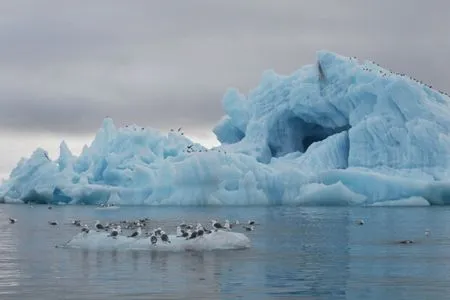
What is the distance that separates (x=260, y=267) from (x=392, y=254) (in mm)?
5622

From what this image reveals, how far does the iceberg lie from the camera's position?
60.5 m

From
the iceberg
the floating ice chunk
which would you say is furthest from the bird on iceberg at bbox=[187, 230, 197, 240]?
the floating ice chunk

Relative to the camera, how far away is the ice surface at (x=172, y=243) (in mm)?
25391

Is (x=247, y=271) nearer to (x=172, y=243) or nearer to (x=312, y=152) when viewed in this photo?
(x=172, y=243)

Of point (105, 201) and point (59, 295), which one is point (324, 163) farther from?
point (59, 295)

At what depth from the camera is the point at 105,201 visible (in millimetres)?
76562

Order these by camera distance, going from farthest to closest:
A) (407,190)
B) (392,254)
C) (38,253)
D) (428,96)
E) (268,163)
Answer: (268,163) → (428,96) → (407,190) → (38,253) → (392,254)

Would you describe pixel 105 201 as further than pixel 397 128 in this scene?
Yes

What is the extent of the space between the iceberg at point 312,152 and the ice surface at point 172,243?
34224 mm

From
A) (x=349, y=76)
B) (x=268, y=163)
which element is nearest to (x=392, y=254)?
(x=349, y=76)

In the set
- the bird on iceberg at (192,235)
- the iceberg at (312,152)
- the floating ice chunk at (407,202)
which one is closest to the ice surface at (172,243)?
the bird on iceberg at (192,235)

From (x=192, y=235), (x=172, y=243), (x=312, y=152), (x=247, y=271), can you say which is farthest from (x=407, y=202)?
(x=247, y=271)

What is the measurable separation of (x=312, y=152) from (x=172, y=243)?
4051 centimetres

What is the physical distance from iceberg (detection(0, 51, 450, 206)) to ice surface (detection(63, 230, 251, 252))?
3422 cm
